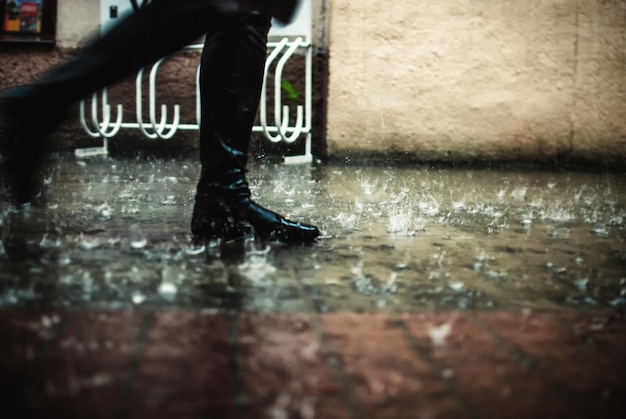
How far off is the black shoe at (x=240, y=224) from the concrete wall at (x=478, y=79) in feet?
11.1

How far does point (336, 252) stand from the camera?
2352 millimetres

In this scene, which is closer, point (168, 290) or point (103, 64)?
point (168, 290)

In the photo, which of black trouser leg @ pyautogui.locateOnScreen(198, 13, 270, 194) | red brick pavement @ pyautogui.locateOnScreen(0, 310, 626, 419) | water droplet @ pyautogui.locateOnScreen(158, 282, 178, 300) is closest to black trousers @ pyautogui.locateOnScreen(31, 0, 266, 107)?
black trouser leg @ pyautogui.locateOnScreen(198, 13, 270, 194)

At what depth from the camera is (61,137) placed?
6.36 m

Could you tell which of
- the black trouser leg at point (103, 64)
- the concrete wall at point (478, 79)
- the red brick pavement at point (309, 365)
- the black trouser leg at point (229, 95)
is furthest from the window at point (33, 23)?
the red brick pavement at point (309, 365)

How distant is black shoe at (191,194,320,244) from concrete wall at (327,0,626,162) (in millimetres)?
3384

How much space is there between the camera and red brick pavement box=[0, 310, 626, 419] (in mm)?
1134

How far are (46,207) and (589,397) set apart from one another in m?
2.45

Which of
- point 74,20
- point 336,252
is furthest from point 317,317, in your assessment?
point 74,20

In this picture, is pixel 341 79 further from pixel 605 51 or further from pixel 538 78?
pixel 605 51

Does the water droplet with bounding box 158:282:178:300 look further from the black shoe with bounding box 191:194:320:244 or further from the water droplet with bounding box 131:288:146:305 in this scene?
the black shoe with bounding box 191:194:320:244

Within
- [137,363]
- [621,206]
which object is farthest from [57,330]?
[621,206]

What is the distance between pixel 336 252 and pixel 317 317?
0.76 m

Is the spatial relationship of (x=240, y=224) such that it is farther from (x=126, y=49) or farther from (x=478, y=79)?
(x=478, y=79)
